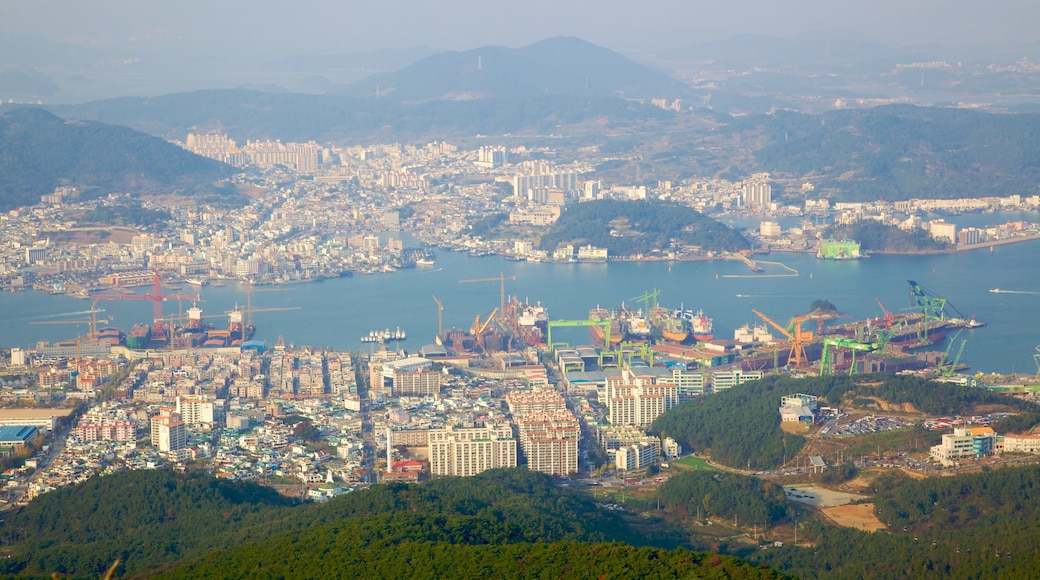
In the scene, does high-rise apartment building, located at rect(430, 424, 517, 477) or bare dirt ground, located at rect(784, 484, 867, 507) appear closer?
bare dirt ground, located at rect(784, 484, 867, 507)

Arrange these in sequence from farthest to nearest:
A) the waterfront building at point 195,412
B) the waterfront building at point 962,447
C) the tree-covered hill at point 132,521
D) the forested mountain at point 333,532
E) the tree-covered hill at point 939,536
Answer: the waterfront building at point 195,412 → the waterfront building at point 962,447 → the tree-covered hill at point 132,521 → the tree-covered hill at point 939,536 → the forested mountain at point 333,532

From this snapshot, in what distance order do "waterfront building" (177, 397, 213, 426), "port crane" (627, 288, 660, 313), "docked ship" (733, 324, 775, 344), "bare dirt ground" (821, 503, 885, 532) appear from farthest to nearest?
"port crane" (627, 288, 660, 313) → "docked ship" (733, 324, 775, 344) → "waterfront building" (177, 397, 213, 426) → "bare dirt ground" (821, 503, 885, 532)

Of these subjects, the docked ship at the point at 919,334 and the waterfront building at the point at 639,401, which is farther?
the docked ship at the point at 919,334

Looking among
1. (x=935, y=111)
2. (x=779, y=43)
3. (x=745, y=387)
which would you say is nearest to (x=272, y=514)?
(x=745, y=387)

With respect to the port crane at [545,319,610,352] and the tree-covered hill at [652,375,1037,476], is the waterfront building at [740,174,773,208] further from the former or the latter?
the tree-covered hill at [652,375,1037,476]

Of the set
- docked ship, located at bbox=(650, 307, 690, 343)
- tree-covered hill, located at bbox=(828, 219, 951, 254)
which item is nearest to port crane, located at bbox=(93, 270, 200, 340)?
docked ship, located at bbox=(650, 307, 690, 343)

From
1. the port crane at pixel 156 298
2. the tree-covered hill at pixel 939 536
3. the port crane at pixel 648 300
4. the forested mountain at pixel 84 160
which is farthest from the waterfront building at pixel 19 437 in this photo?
the forested mountain at pixel 84 160

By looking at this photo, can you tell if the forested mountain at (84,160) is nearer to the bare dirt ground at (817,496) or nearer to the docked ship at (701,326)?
the docked ship at (701,326)
